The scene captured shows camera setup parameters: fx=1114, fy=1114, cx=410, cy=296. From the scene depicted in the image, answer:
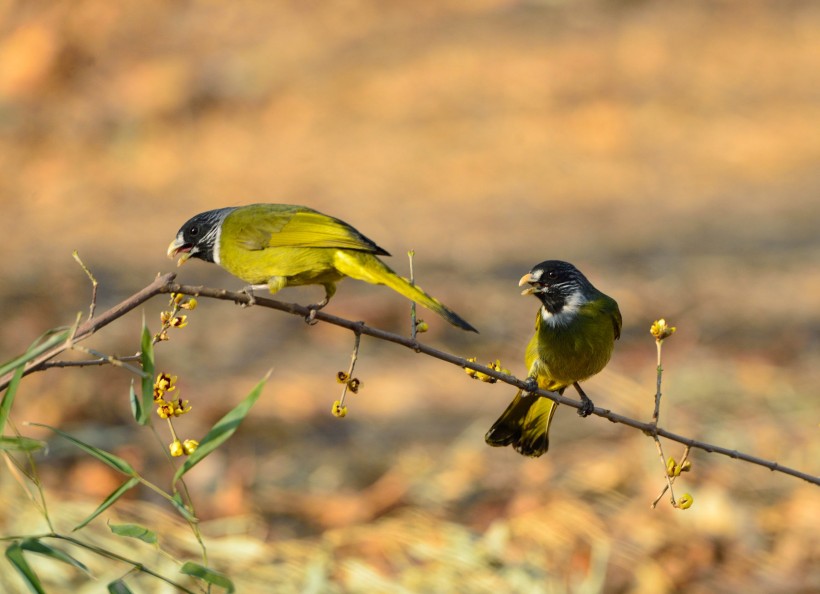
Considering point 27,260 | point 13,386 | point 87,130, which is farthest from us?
point 87,130

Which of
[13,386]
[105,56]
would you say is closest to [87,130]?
[105,56]

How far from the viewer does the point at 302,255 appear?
12.0 feet

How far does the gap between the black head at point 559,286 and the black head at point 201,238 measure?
1.10 m

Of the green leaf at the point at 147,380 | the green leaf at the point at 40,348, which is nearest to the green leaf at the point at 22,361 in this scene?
the green leaf at the point at 40,348

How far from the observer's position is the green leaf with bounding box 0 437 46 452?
7.16 feet

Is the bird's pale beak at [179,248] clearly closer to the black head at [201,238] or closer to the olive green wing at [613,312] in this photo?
the black head at [201,238]

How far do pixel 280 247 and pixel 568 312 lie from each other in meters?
0.99

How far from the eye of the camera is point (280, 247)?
147 inches

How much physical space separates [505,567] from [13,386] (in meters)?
3.23

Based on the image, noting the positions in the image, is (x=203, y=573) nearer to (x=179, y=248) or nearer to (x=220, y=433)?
(x=220, y=433)

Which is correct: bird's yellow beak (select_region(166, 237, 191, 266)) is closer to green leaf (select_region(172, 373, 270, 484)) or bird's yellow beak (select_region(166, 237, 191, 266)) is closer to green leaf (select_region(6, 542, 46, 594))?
green leaf (select_region(172, 373, 270, 484))

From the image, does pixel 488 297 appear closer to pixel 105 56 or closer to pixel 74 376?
pixel 74 376

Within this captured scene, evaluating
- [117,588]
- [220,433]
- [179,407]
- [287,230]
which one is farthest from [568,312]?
[117,588]

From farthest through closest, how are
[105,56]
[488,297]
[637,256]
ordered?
[105,56]
[637,256]
[488,297]
